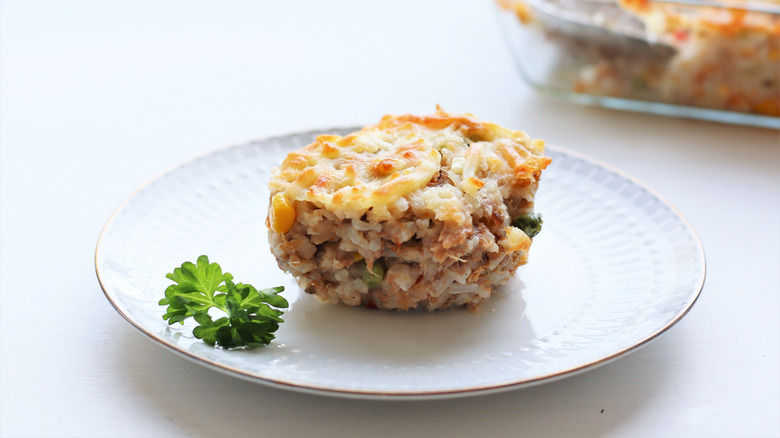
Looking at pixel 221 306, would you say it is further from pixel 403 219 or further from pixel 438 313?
pixel 438 313

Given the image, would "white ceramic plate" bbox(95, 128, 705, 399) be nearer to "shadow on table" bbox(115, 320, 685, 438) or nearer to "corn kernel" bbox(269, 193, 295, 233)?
"shadow on table" bbox(115, 320, 685, 438)

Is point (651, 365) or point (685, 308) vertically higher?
point (685, 308)

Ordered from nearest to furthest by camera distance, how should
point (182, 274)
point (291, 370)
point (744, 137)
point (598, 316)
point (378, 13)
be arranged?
point (291, 370) < point (182, 274) < point (598, 316) < point (744, 137) < point (378, 13)

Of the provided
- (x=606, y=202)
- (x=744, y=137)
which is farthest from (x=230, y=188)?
(x=744, y=137)

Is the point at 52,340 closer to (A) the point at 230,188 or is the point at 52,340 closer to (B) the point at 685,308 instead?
(A) the point at 230,188

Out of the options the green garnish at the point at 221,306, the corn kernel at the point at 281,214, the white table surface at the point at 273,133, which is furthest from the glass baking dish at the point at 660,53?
the green garnish at the point at 221,306

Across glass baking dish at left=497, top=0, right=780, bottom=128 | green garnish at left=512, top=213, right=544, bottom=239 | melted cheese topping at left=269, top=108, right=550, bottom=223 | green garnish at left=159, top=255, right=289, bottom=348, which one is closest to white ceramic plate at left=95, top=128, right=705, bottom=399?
green garnish at left=159, top=255, right=289, bottom=348

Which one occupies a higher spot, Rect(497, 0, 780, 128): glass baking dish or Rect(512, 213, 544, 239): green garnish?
Rect(497, 0, 780, 128): glass baking dish
